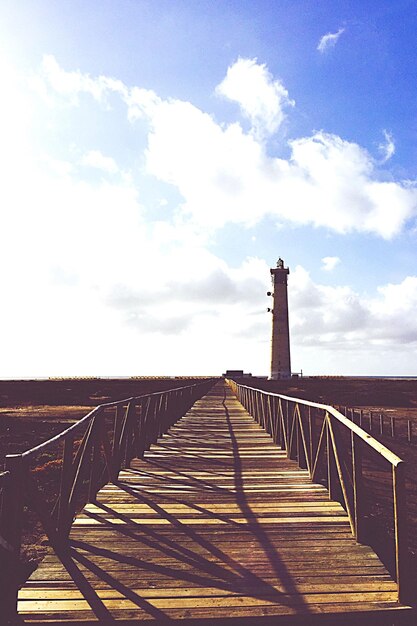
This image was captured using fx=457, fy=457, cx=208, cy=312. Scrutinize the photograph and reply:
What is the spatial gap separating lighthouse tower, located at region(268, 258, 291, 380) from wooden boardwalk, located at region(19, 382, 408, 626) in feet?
140

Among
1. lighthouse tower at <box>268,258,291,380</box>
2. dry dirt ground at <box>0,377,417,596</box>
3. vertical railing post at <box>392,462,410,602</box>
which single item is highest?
lighthouse tower at <box>268,258,291,380</box>

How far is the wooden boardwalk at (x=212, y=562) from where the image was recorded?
132 inches

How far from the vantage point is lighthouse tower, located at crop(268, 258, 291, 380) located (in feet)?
161

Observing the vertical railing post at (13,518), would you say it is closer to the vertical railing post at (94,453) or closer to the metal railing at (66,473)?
the metal railing at (66,473)

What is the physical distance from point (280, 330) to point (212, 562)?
150 feet

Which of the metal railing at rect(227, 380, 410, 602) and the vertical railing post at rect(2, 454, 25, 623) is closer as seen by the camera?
the vertical railing post at rect(2, 454, 25, 623)

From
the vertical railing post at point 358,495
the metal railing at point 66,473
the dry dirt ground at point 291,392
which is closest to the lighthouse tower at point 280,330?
the dry dirt ground at point 291,392

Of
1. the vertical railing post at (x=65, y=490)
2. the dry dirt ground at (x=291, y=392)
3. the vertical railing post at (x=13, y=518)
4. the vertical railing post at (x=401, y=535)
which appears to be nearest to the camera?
the vertical railing post at (x=13, y=518)

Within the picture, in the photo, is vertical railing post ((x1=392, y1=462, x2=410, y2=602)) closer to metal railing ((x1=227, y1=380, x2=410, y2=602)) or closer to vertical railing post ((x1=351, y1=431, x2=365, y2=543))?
metal railing ((x1=227, y1=380, x2=410, y2=602))

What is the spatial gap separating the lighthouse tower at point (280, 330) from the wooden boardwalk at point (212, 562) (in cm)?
4273

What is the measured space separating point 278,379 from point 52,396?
23190 millimetres

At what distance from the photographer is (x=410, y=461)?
583 inches

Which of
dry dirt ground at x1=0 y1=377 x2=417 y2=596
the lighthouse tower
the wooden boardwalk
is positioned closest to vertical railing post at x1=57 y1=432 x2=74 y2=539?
the wooden boardwalk

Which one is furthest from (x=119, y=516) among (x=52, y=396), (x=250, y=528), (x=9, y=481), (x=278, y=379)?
(x=278, y=379)
